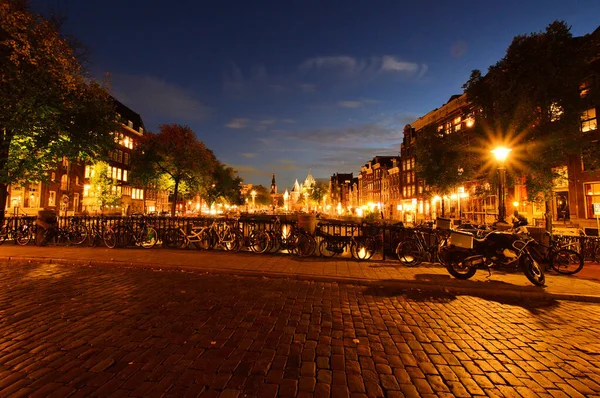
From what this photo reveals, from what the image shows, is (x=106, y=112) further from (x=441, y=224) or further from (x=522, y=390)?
(x=522, y=390)

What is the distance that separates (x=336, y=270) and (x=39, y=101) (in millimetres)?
15239

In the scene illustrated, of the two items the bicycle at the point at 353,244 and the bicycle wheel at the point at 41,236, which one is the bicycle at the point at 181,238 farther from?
the bicycle wheel at the point at 41,236

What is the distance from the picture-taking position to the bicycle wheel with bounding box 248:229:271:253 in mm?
12594

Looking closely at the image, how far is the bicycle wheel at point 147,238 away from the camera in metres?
13.8

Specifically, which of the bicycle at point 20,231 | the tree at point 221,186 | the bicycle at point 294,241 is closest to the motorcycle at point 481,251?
the bicycle at point 294,241

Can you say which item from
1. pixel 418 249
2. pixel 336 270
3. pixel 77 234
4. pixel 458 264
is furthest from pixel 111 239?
pixel 458 264

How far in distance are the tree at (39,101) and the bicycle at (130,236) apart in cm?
556

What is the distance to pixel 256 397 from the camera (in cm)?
302

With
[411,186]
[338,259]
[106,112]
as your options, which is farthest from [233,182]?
[338,259]

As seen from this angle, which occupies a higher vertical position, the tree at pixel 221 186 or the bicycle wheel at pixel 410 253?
the tree at pixel 221 186

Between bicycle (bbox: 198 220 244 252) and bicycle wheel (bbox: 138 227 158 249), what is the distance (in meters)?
2.40

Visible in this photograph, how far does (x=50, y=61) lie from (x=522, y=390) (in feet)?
63.4

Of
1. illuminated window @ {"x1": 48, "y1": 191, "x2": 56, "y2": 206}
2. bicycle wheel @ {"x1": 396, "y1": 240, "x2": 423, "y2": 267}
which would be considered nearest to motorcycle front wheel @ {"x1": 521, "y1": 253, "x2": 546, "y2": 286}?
bicycle wheel @ {"x1": 396, "y1": 240, "x2": 423, "y2": 267}

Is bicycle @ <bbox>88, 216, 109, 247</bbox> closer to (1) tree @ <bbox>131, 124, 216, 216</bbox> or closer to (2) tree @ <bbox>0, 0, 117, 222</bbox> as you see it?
(2) tree @ <bbox>0, 0, 117, 222</bbox>
